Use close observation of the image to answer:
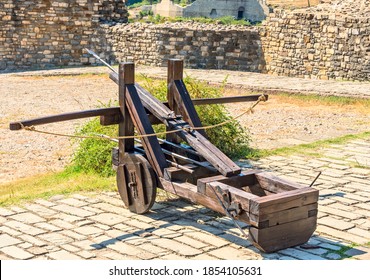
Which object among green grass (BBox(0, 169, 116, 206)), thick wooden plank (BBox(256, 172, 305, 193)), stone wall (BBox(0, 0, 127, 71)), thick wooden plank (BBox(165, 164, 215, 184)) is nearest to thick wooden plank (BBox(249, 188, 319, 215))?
thick wooden plank (BBox(256, 172, 305, 193))

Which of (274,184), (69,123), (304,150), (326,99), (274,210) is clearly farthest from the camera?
(326,99)

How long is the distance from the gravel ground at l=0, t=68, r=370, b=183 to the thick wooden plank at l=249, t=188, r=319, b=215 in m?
4.09

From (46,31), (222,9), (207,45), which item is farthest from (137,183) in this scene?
(222,9)

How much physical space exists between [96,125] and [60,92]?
7360 mm

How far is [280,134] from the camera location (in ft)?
35.0

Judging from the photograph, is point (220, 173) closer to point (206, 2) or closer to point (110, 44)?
point (110, 44)

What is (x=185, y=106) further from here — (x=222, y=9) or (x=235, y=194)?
(x=222, y=9)

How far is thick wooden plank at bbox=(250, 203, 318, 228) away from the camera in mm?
5199

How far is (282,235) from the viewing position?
5.39 metres

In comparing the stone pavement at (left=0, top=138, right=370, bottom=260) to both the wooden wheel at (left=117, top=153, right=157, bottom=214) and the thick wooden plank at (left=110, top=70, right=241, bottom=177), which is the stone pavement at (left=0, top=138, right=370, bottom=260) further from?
the thick wooden plank at (left=110, top=70, right=241, bottom=177)

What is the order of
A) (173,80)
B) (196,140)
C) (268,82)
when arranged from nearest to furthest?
(196,140) → (173,80) → (268,82)

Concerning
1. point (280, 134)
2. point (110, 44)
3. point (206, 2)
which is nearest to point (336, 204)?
point (280, 134)

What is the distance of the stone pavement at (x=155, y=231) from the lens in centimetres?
546

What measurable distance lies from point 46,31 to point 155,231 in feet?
51.3
